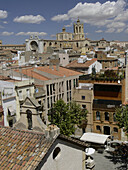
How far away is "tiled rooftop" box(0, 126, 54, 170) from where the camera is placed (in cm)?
1015

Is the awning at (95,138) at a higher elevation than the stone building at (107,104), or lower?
lower

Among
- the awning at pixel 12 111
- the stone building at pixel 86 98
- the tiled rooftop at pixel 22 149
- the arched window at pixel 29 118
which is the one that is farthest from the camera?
the stone building at pixel 86 98

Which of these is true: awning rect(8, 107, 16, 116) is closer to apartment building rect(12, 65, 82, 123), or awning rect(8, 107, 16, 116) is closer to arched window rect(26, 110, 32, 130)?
apartment building rect(12, 65, 82, 123)

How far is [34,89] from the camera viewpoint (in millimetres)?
34125

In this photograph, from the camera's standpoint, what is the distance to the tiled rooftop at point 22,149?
10.1 metres

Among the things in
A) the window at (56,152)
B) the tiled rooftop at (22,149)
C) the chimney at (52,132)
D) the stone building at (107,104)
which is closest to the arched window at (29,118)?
the tiled rooftop at (22,149)

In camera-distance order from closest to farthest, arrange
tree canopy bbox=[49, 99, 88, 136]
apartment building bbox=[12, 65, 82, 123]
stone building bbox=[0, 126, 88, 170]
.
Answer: stone building bbox=[0, 126, 88, 170] → tree canopy bbox=[49, 99, 88, 136] → apartment building bbox=[12, 65, 82, 123]

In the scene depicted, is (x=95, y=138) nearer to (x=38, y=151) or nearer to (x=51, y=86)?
(x=51, y=86)

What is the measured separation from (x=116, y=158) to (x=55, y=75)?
56.8 feet

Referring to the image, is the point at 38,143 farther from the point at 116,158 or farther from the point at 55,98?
the point at 55,98

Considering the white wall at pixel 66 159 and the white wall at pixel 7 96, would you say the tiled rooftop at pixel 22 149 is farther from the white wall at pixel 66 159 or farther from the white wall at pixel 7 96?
the white wall at pixel 7 96

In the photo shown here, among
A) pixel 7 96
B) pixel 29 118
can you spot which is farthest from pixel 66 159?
pixel 7 96

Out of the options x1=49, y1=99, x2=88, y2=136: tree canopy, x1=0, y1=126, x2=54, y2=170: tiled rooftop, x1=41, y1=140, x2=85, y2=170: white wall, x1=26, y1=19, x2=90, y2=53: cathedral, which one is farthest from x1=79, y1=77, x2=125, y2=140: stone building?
x1=26, y1=19, x2=90, y2=53: cathedral

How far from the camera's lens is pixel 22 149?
10977mm
